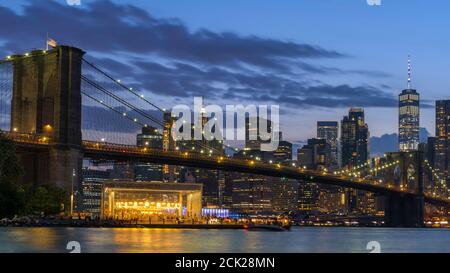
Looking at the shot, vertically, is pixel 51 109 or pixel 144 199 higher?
pixel 51 109

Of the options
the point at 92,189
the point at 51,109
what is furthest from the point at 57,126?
the point at 92,189

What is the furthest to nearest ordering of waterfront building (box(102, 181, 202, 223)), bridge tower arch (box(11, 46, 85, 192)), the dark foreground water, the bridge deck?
waterfront building (box(102, 181, 202, 223)), the bridge deck, bridge tower arch (box(11, 46, 85, 192)), the dark foreground water

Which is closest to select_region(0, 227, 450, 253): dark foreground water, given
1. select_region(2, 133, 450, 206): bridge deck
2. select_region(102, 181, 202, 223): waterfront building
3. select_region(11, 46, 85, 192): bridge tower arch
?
select_region(11, 46, 85, 192): bridge tower arch

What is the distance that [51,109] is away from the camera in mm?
84875

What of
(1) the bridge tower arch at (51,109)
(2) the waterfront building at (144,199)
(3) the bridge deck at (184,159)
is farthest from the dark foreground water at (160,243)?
(2) the waterfront building at (144,199)

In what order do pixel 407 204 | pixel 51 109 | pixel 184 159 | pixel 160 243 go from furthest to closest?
pixel 407 204 < pixel 184 159 < pixel 51 109 < pixel 160 243

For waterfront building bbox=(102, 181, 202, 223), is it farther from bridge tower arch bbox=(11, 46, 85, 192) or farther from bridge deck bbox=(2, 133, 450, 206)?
bridge tower arch bbox=(11, 46, 85, 192)

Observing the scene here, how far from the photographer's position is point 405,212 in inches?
5226

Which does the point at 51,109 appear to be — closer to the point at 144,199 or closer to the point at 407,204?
the point at 144,199

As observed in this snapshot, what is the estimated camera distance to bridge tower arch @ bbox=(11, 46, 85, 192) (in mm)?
81375

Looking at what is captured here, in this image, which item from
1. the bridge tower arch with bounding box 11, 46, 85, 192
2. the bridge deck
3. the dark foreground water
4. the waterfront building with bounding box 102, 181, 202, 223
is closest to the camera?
the dark foreground water

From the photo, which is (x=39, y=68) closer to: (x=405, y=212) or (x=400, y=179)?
(x=405, y=212)
